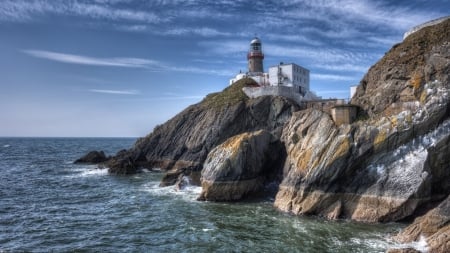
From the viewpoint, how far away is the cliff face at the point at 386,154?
83.7 ft

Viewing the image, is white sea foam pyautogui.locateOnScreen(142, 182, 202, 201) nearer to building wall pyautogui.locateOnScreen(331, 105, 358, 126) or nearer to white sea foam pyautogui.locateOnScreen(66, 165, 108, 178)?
white sea foam pyautogui.locateOnScreen(66, 165, 108, 178)

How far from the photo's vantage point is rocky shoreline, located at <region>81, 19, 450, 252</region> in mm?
25312

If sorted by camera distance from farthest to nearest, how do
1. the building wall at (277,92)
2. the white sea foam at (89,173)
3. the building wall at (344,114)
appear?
the building wall at (277,92), the white sea foam at (89,173), the building wall at (344,114)

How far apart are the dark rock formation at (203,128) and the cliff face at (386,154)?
75.9 ft

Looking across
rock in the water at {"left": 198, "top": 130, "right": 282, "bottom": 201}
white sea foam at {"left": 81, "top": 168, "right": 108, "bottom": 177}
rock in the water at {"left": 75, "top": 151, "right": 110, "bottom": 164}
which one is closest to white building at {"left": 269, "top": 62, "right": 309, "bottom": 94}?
rock in the water at {"left": 198, "top": 130, "right": 282, "bottom": 201}

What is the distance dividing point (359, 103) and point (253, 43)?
45.7m

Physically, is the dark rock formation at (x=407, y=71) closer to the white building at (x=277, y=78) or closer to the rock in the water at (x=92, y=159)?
the white building at (x=277, y=78)

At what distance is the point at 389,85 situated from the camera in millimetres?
30594

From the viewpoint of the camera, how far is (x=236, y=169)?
32.8 metres

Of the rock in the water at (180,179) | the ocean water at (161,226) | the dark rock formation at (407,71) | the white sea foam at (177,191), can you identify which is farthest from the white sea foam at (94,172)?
the dark rock formation at (407,71)

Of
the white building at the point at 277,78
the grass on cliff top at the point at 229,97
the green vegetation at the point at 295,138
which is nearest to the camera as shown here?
the green vegetation at the point at 295,138

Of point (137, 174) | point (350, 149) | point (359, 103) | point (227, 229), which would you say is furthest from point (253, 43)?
point (227, 229)

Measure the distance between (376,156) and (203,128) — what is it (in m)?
35.3

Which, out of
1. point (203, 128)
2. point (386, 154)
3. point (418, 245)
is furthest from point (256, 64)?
point (418, 245)
